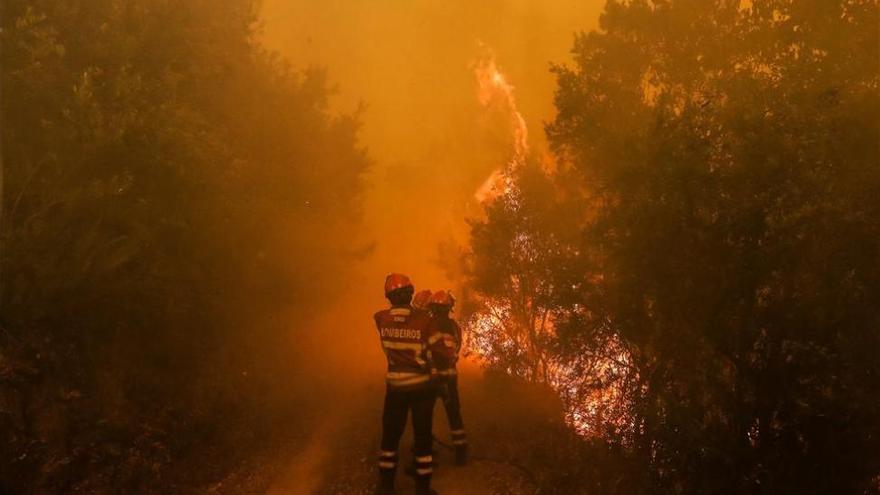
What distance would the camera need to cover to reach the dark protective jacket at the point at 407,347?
24.6 feet

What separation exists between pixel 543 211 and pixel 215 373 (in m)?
8.12

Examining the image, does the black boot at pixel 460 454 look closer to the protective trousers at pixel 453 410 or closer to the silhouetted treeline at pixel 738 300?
the protective trousers at pixel 453 410

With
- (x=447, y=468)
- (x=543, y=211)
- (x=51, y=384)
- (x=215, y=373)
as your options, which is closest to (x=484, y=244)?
(x=543, y=211)

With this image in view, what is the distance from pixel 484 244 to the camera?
13.0 meters

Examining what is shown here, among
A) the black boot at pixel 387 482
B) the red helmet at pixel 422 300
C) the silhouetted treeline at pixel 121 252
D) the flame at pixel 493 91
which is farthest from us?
the flame at pixel 493 91

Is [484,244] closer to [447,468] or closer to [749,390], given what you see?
[447,468]

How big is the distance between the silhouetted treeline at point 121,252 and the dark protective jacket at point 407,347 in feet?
12.2

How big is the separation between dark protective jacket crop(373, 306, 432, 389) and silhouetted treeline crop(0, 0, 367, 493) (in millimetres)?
3733

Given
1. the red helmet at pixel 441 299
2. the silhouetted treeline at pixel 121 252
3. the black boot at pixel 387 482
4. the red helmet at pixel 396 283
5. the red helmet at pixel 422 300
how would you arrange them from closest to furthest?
the black boot at pixel 387 482
the red helmet at pixel 396 283
the silhouetted treeline at pixel 121 252
the red helmet at pixel 422 300
the red helmet at pixel 441 299

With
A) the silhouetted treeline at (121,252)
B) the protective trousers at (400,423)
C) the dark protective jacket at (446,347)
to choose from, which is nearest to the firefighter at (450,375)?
the dark protective jacket at (446,347)

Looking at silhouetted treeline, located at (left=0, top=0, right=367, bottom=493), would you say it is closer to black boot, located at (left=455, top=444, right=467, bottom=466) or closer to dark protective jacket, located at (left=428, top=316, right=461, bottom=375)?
black boot, located at (left=455, top=444, right=467, bottom=466)

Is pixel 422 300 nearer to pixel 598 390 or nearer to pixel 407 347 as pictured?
pixel 407 347

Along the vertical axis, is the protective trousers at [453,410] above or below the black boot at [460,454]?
above

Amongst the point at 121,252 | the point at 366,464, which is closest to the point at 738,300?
the point at 366,464
